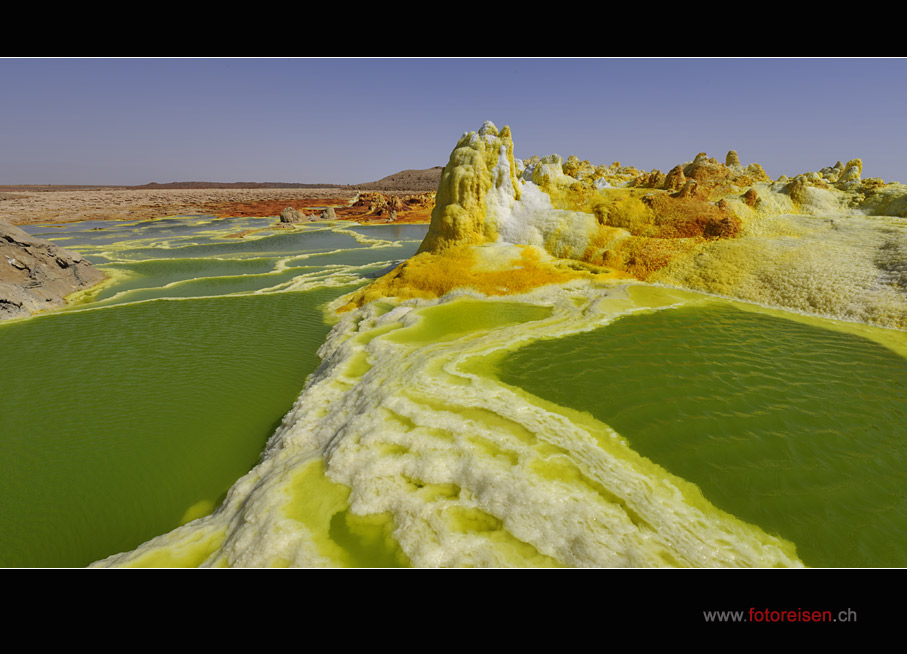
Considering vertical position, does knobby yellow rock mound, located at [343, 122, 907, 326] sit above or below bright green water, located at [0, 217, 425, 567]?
above

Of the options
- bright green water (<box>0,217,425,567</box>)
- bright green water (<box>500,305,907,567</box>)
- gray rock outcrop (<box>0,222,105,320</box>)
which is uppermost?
gray rock outcrop (<box>0,222,105,320</box>)

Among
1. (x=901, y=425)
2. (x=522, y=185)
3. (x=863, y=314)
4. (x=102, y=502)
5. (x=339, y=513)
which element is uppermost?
(x=522, y=185)

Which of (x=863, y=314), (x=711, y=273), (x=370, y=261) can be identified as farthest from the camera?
(x=370, y=261)

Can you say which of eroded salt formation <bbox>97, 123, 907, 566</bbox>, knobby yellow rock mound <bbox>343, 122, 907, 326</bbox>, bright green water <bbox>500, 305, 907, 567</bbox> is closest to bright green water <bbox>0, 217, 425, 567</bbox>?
eroded salt formation <bbox>97, 123, 907, 566</bbox>

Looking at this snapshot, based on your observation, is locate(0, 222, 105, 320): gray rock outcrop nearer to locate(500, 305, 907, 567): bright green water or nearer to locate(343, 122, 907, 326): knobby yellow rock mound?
locate(343, 122, 907, 326): knobby yellow rock mound

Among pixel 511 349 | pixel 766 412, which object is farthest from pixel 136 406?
pixel 766 412

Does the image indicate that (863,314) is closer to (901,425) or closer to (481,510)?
(901,425)

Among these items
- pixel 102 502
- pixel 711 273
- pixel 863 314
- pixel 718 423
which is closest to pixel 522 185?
pixel 711 273

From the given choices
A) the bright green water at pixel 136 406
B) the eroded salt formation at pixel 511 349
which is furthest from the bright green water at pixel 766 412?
the bright green water at pixel 136 406

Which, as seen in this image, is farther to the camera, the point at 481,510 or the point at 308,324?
the point at 308,324
